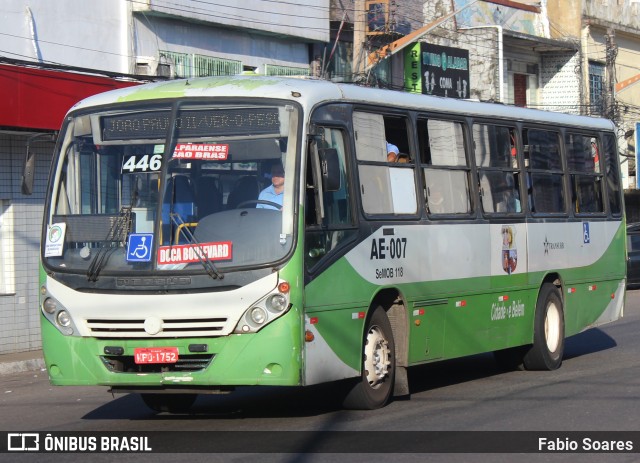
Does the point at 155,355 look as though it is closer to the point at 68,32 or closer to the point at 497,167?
the point at 497,167

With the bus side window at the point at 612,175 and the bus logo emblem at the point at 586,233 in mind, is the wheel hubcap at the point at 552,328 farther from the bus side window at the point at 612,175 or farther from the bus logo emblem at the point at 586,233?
the bus side window at the point at 612,175

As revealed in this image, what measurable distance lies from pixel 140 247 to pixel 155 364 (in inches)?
36.4

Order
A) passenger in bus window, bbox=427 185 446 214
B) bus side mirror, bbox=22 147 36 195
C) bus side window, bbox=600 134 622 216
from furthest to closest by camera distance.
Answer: bus side window, bbox=600 134 622 216, passenger in bus window, bbox=427 185 446 214, bus side mirror, bbox=22 147 36 195

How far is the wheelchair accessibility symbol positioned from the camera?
372 inches

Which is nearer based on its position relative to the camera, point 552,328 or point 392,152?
point 392,152

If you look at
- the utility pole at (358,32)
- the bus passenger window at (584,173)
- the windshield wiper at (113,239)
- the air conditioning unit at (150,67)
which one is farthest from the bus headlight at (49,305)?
the utility pole at (358,32)

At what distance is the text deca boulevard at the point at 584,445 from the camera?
8.70 metres

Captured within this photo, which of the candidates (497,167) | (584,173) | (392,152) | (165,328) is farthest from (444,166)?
(165,328)

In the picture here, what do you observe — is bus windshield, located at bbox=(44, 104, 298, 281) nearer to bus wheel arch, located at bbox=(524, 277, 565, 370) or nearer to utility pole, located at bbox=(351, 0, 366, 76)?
bus wheel arch, located at bbox=(524, 277, 565, 370)

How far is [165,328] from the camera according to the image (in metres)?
9.34

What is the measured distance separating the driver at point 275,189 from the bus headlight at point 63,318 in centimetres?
180

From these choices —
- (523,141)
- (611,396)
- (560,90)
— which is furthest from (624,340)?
(560,90)

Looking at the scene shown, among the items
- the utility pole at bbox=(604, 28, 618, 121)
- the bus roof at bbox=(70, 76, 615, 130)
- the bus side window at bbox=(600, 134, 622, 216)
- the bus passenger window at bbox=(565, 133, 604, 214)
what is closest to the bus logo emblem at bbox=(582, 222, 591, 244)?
the bus passenger window at bbox=(565, 133, 604, 214)

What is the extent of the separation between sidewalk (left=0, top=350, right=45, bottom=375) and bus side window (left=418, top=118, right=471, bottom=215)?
697cm
